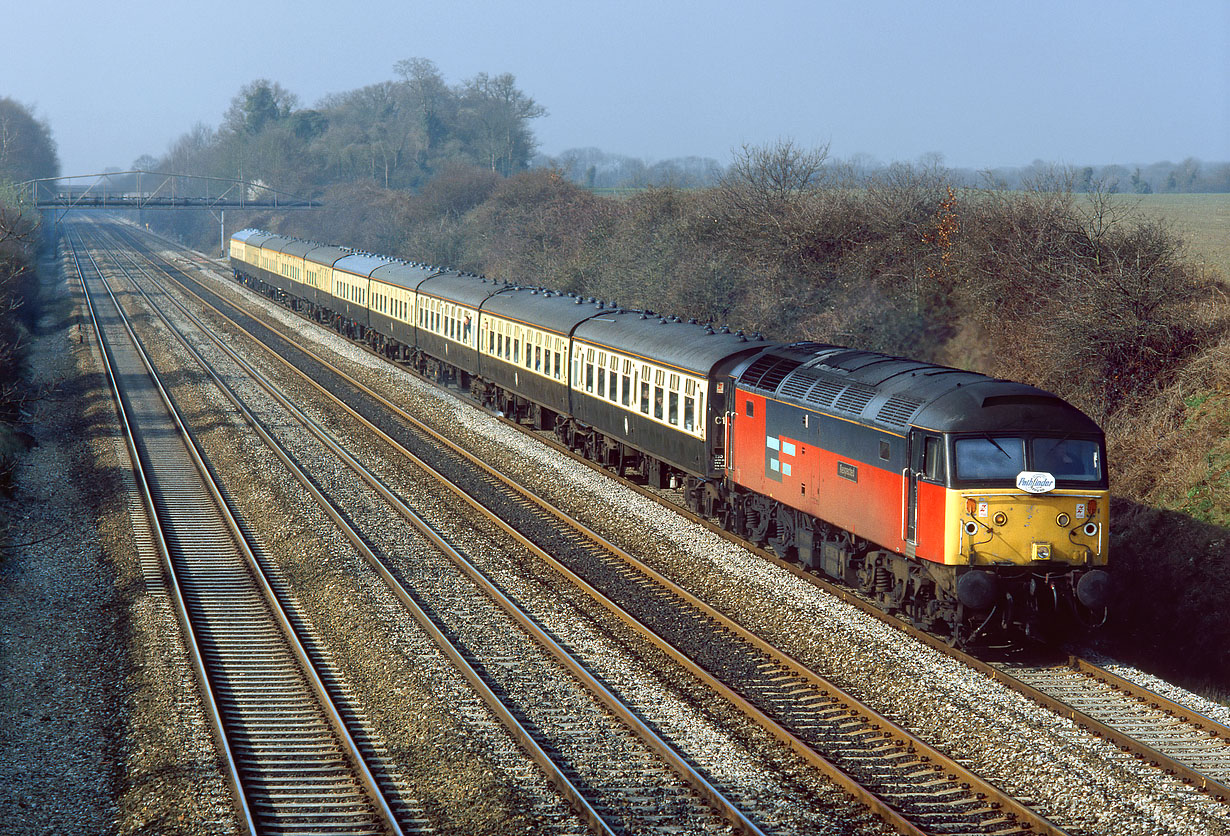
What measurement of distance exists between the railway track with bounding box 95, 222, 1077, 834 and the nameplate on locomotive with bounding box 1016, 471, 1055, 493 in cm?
329

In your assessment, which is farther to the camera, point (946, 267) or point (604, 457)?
point (946, 267)

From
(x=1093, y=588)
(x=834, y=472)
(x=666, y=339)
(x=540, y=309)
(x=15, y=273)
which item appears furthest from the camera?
(x=540, y=309)

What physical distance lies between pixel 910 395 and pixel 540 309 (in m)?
16.0

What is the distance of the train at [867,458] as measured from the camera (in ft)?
43.9

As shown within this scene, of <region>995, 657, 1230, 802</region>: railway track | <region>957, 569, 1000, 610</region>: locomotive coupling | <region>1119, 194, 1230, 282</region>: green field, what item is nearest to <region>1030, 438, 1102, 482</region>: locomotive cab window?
<region>957, 569, 1000, 610</region>: locomotive coupling

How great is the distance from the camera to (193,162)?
6998 inches

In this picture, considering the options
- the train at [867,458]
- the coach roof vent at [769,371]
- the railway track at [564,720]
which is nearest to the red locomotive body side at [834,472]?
the train at [867,458]

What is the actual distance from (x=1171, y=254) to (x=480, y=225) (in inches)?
2061

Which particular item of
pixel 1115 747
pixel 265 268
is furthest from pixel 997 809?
pixel 265 268

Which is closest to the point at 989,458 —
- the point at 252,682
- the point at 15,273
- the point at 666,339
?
the point at 252,682

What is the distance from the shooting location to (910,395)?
14438 millimetres

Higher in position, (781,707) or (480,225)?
(480,225)

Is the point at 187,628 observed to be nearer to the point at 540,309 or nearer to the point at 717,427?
the point at 717,427

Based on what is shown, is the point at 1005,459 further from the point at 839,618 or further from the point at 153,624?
the point at 153,624
